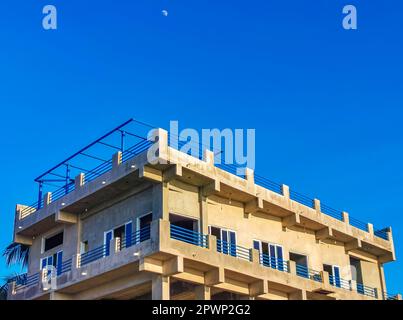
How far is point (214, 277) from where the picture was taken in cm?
2750

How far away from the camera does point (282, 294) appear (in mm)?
32094

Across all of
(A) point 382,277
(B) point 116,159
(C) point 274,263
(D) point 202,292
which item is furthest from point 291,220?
(A) point 382,277

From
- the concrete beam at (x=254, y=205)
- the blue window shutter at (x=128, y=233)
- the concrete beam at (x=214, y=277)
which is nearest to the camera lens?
the concrete beam at (x=214, y=277)

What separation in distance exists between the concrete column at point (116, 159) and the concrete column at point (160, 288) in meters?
5.72

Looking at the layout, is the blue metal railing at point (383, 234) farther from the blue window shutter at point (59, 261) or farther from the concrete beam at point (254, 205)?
the blue window shutter at point (59, 261)

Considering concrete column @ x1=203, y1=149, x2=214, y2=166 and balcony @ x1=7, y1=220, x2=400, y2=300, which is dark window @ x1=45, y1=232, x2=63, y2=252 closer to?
balcony @ x1=7, y1=220, x2=400, y2=300

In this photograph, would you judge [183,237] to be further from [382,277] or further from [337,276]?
[382,277]

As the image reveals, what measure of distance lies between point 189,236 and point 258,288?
4.46 meters

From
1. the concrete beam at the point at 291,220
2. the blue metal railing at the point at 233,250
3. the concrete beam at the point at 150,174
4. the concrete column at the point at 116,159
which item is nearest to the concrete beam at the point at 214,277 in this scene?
the blue metal railing at the point at 233,250

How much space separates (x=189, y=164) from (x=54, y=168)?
31.0 ft

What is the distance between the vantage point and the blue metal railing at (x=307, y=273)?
3397 centimetres

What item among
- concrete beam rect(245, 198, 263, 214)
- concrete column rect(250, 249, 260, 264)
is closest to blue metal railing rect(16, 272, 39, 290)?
concrete column rect(250, 249, 260, 264)

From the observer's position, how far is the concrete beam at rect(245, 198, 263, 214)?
3188cm
